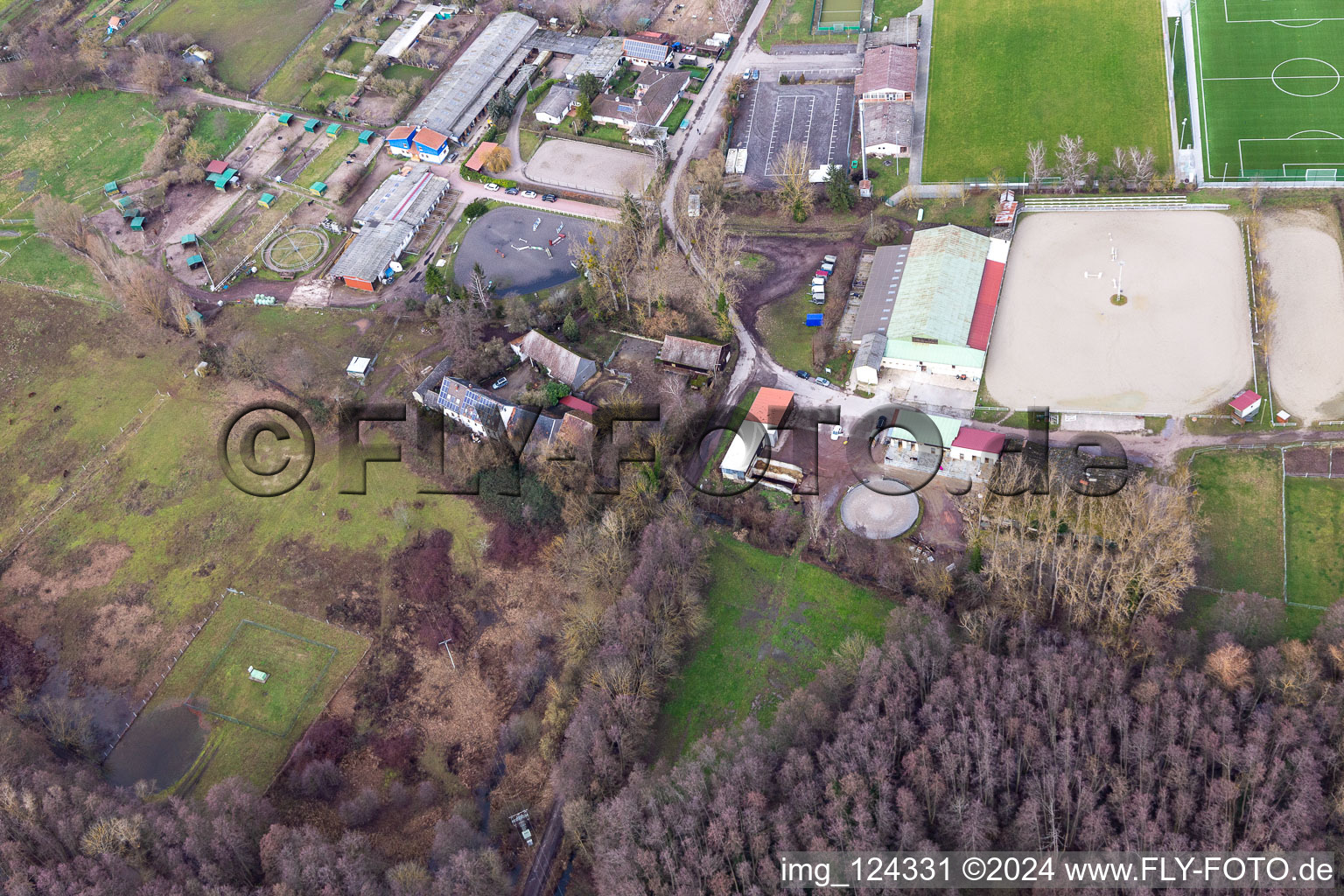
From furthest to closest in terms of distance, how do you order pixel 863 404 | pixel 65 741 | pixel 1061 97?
pixel 1061 97
pixel 863 404
pixel 65 741

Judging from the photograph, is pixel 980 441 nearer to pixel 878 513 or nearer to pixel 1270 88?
pixel 878 513

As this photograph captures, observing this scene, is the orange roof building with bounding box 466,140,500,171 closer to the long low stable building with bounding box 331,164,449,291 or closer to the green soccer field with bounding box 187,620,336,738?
the long low stable building with bounding box 331,164,449,291

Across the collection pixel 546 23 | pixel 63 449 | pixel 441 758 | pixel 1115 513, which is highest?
pixel 546 23

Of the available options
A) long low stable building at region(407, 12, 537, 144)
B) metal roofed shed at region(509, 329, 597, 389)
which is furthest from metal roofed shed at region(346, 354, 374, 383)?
long low stable building at region(407, 12, 537, 144)

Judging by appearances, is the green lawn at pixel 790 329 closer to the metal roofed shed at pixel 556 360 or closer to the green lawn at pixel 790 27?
the metal roofed shed at pixel 556 360

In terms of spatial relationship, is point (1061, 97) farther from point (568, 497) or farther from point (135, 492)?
point (135, 492)

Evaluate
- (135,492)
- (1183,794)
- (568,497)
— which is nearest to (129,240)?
(135,492)

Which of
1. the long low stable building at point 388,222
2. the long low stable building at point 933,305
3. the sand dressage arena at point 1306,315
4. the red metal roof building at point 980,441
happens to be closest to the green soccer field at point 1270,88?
the sand dressage arena at point 1306,315
